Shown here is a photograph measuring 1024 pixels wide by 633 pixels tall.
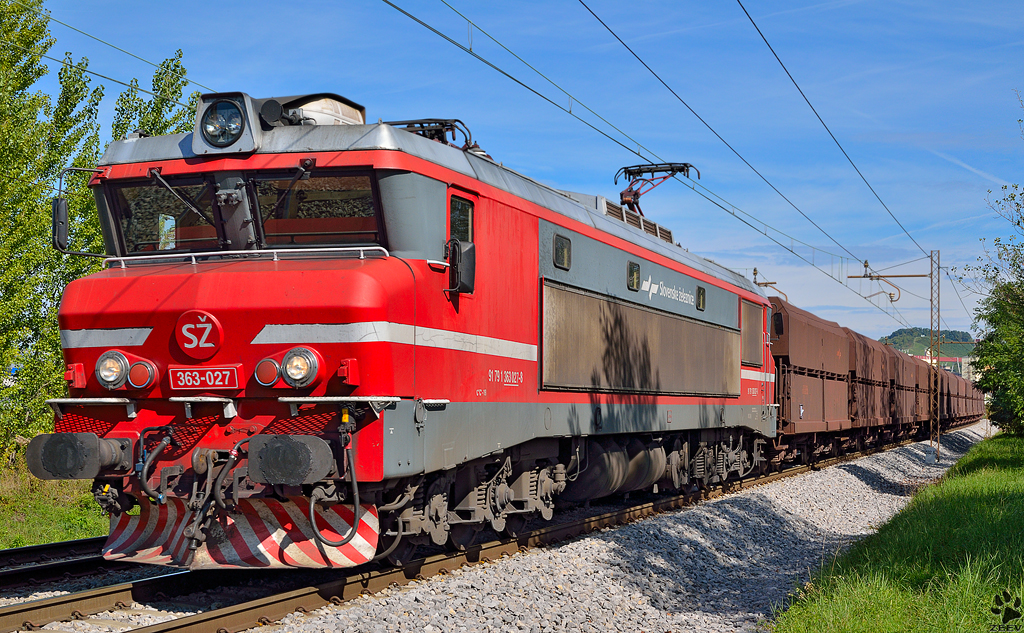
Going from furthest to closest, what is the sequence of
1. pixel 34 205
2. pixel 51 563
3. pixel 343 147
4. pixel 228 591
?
pixel 34 205
pixel 51 563
pixel 228 591
pixel 343 147

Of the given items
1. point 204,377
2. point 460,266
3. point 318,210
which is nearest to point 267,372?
point 204,377

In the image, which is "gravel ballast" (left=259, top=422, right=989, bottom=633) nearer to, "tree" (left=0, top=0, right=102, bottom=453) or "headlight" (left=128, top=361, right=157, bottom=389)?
"headlight" (left=128, top=361, right=157, bottom=389)

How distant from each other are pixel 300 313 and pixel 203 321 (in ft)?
2.71

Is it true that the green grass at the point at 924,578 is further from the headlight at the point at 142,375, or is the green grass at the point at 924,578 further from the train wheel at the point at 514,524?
the headlight at the point at 142,375

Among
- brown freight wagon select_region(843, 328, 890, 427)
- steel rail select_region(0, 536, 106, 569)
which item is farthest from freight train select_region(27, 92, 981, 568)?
brown freight wagon select_region(843, 328, 890, 427)

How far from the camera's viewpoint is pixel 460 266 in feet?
27.2

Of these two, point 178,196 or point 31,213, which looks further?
point 31,213

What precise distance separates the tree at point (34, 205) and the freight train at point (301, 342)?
5791 mm

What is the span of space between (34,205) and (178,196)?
21.4 feet

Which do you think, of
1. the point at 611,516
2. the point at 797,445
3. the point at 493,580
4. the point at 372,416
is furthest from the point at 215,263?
the point at 797,445

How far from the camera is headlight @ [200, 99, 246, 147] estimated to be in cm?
809

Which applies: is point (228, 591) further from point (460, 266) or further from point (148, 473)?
point (460, 266)

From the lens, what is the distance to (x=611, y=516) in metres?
12.6

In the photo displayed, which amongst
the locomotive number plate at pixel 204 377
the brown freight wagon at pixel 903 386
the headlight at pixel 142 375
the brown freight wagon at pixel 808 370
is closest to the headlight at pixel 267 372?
the locomotive number plate at pixel 204 377
